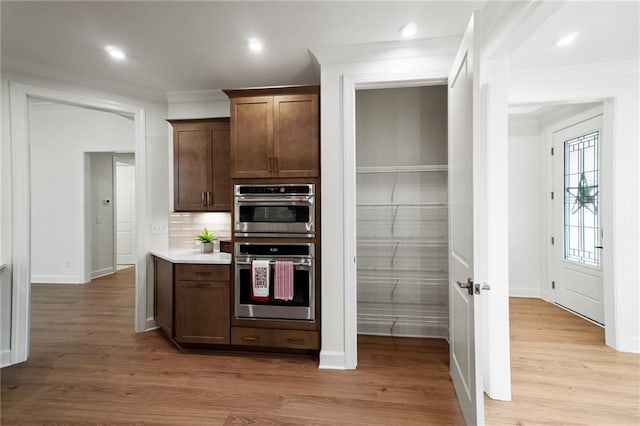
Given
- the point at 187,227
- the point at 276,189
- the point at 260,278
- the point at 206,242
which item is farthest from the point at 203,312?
the point at 276,189

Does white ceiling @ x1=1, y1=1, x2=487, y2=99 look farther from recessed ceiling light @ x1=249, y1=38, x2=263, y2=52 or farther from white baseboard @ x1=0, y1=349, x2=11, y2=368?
white baseboard @ x1=0, y1=349, x2=11, y2=368

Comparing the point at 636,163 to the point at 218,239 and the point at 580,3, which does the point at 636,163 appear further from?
the point at 218,239

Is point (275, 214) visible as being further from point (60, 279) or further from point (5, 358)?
point (60, 279)

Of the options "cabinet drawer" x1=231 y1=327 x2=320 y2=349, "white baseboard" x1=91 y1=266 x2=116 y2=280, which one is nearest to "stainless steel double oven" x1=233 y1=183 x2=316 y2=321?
"cabinet drawer" x1=231 y1=327 x2=320 y2=349

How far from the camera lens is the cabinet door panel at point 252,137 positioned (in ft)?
9.66

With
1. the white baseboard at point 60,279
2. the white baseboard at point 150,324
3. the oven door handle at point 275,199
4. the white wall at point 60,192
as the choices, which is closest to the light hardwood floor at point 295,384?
the white baseboard at point 150,324

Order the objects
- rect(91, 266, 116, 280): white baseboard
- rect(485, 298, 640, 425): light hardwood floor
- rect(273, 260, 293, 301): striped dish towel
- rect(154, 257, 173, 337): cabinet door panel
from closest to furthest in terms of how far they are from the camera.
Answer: rect(485, 298, 640, 425): light hardwood floor < rect(273, 260, 293, 301): striped dish towel < rect(154, 257, 173, 337): cabinet door panel < rect(91, 266, 116, 280): white baseboard

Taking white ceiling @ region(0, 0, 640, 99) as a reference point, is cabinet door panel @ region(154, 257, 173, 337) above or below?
below

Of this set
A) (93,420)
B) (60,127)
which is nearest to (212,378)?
(93,420)

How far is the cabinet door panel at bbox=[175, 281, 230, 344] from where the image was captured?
3012 mm

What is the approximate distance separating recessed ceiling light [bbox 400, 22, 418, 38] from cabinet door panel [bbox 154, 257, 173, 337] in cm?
292

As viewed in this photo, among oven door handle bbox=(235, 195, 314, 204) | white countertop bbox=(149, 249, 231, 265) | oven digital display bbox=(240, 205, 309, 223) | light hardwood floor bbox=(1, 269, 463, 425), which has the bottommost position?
light hardwood floor bbox=(1, 269, 463, 425)

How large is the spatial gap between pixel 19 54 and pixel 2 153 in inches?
35.3

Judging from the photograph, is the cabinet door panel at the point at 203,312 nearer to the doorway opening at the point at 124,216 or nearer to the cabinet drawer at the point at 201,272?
the cabinet drawer at the point at 201,272
